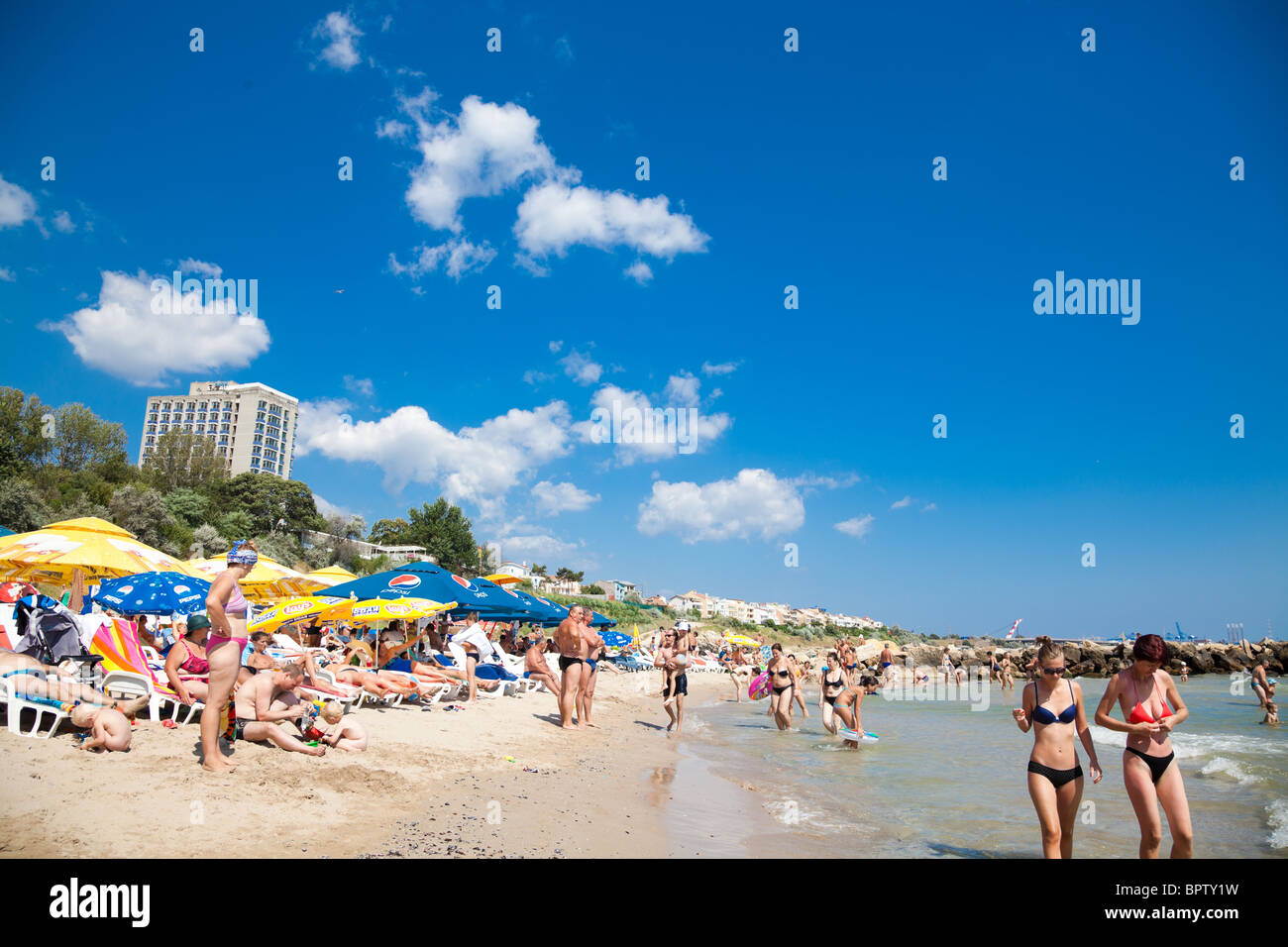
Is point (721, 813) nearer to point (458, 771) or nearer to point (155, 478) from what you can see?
point (458, 771)

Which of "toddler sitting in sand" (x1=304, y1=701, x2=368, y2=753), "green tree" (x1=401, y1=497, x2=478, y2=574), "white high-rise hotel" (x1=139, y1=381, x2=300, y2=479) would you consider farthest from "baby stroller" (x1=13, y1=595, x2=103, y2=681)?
"white high-rise hotel" (x1=139, y1=381, x2=300, y2=479)

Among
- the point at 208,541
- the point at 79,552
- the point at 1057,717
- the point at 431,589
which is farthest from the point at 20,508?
the point at 1057,717

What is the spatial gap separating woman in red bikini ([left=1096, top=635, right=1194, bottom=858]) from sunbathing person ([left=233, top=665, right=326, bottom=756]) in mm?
6262

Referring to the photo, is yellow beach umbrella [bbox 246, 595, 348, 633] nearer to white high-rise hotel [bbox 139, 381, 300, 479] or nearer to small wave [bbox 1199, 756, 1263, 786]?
small wave [bbox 1199, 756, 1263, 786]

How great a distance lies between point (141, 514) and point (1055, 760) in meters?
47.7

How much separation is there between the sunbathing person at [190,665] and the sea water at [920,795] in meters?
4.65

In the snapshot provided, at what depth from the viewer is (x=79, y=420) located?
46.9m

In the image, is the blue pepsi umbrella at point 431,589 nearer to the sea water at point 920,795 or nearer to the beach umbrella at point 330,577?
the sea water at point 920,795

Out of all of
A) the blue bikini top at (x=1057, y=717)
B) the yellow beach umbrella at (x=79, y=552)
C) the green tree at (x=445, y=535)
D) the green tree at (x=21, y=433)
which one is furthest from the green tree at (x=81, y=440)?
the blue bikini top at (x=1057, y=717)

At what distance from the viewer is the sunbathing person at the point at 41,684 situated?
5270 mm

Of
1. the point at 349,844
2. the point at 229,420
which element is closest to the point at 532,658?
the point at 349,844

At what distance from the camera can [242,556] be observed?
17.2 feet
